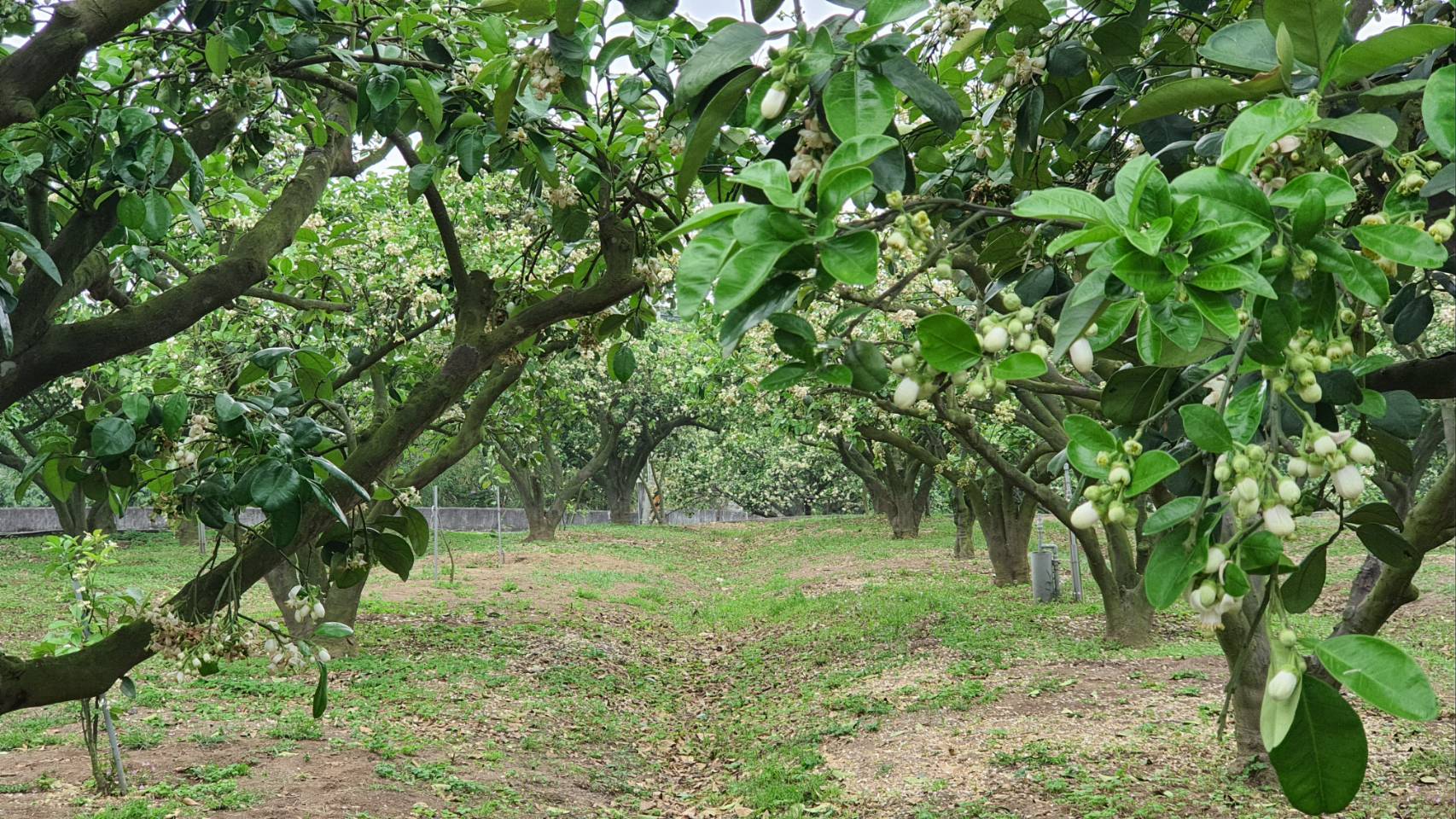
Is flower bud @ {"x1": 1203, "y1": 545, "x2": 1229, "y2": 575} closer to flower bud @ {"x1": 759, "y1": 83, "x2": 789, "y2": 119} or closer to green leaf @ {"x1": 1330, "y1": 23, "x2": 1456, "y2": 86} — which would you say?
green leaf @ {"x1": 1330, "y1": 23, "x2": 1456, "y2": 86}

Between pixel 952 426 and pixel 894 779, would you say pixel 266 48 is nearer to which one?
pixel 894 779

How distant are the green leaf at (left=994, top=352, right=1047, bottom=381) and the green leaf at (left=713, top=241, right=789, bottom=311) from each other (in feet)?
0.99

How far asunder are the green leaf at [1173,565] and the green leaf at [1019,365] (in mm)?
230

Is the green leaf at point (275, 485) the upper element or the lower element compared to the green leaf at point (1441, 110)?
lower

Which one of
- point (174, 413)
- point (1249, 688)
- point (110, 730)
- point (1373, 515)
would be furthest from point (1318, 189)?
point (110, 730)

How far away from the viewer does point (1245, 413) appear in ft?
3.78

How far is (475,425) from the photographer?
666 cm

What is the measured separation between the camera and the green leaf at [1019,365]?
3.46 feet

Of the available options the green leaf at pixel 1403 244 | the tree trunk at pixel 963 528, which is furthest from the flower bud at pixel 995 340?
the tree trunk at pixel 963 528

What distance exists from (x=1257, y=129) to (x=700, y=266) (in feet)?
1.73

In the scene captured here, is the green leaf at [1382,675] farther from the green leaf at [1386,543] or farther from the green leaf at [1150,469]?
the green leaf at [1386,543]

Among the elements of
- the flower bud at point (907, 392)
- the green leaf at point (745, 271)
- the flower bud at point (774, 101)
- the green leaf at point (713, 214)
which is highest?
the flower bud at point (774, 101)

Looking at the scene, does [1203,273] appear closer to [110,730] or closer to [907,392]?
[907,392]

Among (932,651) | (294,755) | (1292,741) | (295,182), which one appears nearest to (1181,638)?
(932,651)
